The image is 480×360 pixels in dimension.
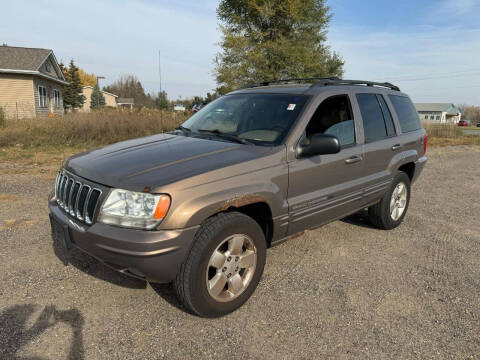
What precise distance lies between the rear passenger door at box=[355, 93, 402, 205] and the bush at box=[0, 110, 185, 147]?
7.89 meters

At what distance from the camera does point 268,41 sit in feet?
65.4

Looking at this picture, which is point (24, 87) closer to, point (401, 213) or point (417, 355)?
point (401, 213)

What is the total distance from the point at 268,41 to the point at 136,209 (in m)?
19.5

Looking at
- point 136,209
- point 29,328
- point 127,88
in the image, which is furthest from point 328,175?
point 127,88

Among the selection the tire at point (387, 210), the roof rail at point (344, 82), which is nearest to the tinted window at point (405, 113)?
the roof rail at point (344, 82)

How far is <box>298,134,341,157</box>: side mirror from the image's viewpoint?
3.01 metres

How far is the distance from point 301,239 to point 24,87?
79.8 ft

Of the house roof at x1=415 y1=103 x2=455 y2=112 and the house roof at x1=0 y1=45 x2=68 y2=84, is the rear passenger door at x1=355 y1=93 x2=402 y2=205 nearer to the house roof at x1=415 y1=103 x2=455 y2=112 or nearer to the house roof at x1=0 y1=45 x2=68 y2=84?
the house roof at x1=0 y1=45 x2=68 y2=84

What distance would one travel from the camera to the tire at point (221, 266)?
2.49 metres

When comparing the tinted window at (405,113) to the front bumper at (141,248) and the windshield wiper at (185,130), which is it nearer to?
the windshield wiper at (185,130)

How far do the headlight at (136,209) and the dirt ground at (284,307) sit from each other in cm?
83

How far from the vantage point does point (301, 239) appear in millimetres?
4309

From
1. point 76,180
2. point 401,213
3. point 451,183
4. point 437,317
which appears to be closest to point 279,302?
point 437,317

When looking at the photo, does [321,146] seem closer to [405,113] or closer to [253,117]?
[253,117]
